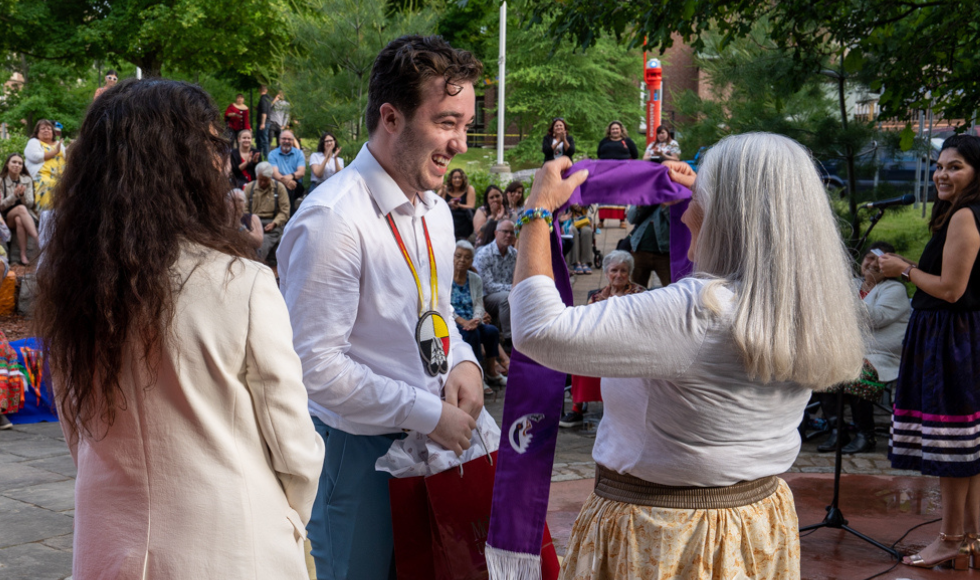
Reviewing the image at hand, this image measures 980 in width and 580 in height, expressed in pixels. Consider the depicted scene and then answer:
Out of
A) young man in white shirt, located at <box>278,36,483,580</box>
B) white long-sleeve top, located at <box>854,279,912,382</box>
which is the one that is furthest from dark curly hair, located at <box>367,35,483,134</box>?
white long-sleeve top, located at <box>854,279,912,382</box>

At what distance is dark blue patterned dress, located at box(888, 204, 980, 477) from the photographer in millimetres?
4168

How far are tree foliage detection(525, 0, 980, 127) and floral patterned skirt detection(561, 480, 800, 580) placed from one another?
421cm

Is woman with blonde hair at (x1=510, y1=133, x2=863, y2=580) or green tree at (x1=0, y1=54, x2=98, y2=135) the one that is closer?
woman with blonde hair at (x1=510, y1=133, x2=863, y2=580)

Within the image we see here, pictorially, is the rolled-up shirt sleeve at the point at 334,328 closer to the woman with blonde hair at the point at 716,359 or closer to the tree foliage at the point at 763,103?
the woman with blonde hair at the point at 716,359

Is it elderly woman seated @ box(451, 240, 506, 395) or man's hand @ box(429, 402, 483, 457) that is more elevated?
man's hand @ box(429, 402, 483, 457)

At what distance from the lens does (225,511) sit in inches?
64.1

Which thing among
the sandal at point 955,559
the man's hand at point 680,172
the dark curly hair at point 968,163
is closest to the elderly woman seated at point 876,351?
the sandal at point 955,559

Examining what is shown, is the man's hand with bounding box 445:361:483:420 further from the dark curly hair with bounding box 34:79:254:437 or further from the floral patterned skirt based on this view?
the dark curly hair with bounding box 34:79:254:437

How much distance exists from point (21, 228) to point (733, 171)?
11.7 m

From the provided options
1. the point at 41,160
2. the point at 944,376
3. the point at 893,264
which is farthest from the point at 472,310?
the point at 41,160

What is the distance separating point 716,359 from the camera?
1.80 meters

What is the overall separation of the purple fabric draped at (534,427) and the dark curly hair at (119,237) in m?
0.89

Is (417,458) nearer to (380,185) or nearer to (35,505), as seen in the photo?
(380,185)

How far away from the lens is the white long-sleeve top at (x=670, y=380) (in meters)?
1.78
